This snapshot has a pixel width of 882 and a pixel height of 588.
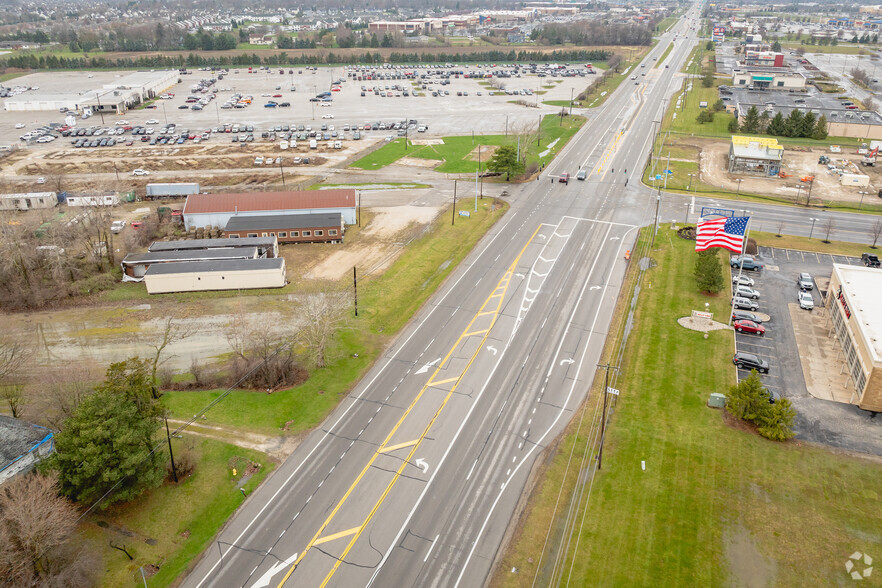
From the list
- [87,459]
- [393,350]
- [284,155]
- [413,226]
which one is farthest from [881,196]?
[87,459]

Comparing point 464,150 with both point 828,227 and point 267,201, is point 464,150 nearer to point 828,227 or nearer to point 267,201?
point 267,201

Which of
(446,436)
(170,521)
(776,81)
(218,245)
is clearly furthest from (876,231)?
(776,81)

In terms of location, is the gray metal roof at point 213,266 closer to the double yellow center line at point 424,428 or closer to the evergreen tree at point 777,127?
the double yellow center line at point 424,428

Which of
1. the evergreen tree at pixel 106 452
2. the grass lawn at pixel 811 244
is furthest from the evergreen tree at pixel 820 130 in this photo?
the evergreen tree at pixel 106 452

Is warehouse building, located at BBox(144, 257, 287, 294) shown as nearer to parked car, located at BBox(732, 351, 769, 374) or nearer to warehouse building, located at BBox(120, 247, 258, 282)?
warehouse building, located at BBox(120, 247, 258, 282)

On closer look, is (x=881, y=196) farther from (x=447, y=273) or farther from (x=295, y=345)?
(x=295, y=345)

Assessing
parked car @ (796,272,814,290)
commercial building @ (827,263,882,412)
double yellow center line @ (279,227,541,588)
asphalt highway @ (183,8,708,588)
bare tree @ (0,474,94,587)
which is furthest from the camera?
parked car @ (796,272,814,290)

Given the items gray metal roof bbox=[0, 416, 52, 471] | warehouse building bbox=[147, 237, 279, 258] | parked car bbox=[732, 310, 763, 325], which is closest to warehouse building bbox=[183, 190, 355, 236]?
warehouse building bbox=[147, 237, 279, 258]
